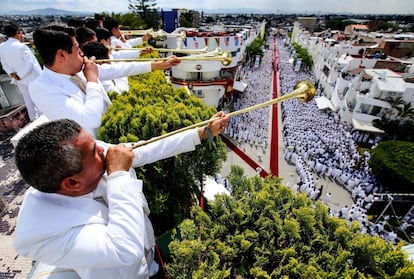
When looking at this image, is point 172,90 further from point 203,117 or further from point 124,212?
point 124,212

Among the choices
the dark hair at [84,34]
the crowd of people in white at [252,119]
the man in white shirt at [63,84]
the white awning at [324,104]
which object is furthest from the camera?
the white awning at [324,104]

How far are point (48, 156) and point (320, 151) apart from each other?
20697 mm

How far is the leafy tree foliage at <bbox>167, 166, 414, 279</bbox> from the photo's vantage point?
8.77 feet

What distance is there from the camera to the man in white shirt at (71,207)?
1797 millimetres

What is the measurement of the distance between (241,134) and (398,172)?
482 inches

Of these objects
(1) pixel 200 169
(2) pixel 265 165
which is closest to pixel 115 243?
(1) pixel 200 169

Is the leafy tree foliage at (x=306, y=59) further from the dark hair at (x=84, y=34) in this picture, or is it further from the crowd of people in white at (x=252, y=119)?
the dark hair at (x=84, y=34)

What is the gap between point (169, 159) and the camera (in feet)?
14.5

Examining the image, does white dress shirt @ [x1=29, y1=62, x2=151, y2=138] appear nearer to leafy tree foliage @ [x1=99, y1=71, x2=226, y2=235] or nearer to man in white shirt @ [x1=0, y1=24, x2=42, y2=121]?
leafy tree foliage @ [x1=99, y1=71, x2=226, y2=235]

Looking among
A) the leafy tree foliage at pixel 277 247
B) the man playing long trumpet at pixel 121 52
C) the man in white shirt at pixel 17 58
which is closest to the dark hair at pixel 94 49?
the man playing long trumpet at pixel 121 52

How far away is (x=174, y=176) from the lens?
Answer: 179 inches

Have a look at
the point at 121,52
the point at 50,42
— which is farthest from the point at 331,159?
the point at 50,42

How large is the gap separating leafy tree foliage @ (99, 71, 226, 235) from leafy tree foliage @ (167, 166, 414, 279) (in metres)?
1.33

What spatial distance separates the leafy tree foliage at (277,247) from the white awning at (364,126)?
22.5 meters
